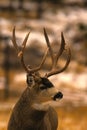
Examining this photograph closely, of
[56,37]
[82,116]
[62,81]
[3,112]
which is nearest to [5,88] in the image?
[62,81]

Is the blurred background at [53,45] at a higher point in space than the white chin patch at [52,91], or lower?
lower

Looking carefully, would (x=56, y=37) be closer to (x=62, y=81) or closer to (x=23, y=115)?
(x=62, y=81)

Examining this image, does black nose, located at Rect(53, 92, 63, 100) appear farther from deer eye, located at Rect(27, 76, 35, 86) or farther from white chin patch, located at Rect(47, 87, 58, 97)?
deer eye, located at Rect(27, 76, 35, 86)

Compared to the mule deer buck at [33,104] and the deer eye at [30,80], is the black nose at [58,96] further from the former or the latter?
the deer eye at [30,80]

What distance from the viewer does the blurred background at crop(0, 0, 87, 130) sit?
74.9ft

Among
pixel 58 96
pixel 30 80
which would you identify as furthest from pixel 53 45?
pixel 58 96

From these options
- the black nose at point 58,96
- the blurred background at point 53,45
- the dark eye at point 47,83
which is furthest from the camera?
the blurred background at point 53,45

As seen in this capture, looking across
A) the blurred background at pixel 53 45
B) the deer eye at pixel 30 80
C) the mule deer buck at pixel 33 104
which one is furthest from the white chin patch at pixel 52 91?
the blurred background at pixel 53 45

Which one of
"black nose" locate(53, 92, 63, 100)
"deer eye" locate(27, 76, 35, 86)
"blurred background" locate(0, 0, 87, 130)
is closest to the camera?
"black nose" locate(53, 92, 63, 100)

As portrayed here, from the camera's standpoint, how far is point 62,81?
28516 millimetres

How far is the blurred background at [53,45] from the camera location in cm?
2284

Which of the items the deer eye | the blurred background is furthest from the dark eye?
the blurred background

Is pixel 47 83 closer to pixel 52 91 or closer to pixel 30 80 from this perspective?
pixel 52 91

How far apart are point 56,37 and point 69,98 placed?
38.8ft
